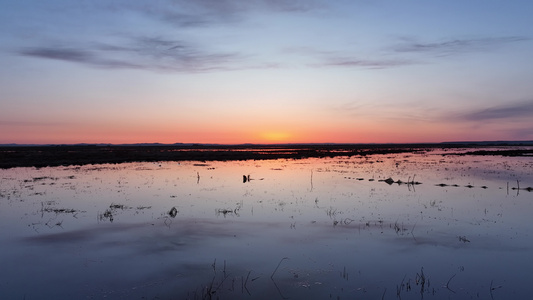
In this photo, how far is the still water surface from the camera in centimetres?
880

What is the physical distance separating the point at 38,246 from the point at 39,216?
5140mm

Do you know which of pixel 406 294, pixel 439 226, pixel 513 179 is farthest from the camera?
pixel 513 179

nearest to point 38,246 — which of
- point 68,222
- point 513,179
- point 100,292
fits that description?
point 68,222

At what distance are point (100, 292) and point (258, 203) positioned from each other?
40.2 feet

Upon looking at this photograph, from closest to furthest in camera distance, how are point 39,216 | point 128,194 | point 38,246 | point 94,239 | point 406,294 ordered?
point 406,294 < point 38,246 < point 94,239 < point 39,216 < point 128,194

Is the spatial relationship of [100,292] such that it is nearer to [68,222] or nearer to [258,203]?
[68,222]

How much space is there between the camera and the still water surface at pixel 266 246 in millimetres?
8797

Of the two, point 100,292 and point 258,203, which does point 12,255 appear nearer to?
point 100,292

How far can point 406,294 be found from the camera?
847 centimetres

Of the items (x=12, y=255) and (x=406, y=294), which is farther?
(x=12, y=255)

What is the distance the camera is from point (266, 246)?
12125mm

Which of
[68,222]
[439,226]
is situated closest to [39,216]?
[68,222]

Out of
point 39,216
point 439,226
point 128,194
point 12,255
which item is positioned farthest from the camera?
point 128,194

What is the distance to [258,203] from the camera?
20.2m
